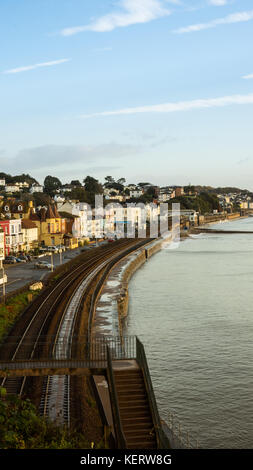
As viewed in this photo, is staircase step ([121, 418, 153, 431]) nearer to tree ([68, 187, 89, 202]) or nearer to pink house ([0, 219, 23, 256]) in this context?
pink house ([0, 219, 23, 256])

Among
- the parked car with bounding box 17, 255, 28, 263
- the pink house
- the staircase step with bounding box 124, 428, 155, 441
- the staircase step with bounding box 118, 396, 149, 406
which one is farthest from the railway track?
the pink house

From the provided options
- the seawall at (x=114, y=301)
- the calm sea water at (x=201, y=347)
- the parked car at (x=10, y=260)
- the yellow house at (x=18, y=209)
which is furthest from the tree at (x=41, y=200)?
the calm sea water at (x=201, y=347)

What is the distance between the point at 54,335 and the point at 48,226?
51.1 meters

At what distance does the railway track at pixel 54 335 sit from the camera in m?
18.1

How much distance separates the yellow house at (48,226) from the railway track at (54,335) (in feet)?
88.2

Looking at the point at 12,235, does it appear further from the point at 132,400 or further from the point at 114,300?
the point at 132,400

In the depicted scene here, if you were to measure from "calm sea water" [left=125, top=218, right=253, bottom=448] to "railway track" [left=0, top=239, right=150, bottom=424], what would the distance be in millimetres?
4050

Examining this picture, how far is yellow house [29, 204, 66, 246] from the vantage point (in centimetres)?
7531

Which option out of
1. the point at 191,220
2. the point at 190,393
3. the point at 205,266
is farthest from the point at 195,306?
the point at 191,220

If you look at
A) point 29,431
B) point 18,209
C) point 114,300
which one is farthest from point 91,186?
point 29,431

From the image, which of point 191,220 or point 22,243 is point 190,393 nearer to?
point 22,243

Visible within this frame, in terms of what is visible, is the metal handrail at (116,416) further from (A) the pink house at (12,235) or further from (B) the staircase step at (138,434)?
(A) the pink house at (12,235)
